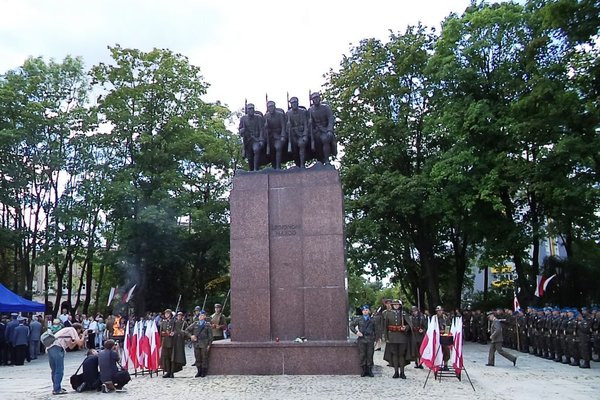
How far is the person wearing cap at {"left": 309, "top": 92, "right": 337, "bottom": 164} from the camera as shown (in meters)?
16.6

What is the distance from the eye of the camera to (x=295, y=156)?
17078 millimetres

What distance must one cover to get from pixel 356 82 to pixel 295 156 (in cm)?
1678

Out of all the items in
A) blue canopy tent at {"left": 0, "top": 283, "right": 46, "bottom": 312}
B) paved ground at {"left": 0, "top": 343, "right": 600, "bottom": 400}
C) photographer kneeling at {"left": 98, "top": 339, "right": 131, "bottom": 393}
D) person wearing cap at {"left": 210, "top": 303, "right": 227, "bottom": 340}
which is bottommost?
paved ground at {"left": 0, "top": 343, "right": 600, "bottom": 400}

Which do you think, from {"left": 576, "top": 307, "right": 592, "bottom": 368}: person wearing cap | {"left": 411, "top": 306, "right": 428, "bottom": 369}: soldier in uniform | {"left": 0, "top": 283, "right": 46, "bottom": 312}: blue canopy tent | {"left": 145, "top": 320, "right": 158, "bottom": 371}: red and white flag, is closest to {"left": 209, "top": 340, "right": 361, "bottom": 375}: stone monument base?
{"left": 145, "top": 320, "right": 158, "bottom": 371}: red and white flag

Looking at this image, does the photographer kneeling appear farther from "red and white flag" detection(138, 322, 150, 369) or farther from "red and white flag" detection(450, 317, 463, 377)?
"red and white flag" detection(450, 317, 463, 377)

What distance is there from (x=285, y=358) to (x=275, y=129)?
19.8 feet

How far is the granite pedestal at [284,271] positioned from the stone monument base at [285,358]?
23mm

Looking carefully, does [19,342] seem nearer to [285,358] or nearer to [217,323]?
[217,323]

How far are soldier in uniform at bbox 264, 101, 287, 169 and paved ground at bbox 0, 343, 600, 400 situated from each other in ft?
19.4

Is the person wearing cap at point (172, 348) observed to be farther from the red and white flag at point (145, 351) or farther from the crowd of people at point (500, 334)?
the crowd of people at point (500, 334)

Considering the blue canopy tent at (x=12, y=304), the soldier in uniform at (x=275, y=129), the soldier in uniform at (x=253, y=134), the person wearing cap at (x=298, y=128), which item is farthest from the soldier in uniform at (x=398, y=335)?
the blue canopy tent at (x=12, y=304)

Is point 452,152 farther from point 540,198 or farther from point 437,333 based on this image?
point 437,333

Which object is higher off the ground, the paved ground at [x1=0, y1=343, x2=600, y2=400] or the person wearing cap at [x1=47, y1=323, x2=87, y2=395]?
the person wearing cap at [x1=47, y1=323, x2=87, y2=395]

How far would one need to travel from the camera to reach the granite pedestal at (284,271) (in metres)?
14.8
